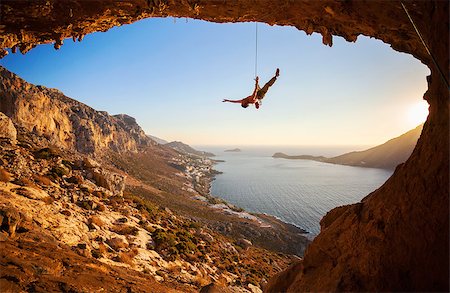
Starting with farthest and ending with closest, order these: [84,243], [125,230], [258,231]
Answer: [258,231] < [125,230] < [84,243]

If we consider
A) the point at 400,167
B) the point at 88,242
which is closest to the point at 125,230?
the point at 88,242

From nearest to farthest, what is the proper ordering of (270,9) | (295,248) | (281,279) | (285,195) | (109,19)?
(270,9), (109,19), (281,279), (295,248), (285,195)

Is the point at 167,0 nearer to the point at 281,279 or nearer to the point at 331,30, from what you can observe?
the point at 331,30

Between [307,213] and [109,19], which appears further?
[307,213]

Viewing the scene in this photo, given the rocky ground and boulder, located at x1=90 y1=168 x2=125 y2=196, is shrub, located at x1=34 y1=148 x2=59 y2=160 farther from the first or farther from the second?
boulder, located at x1=90 y1=168 x2=125 y2=196

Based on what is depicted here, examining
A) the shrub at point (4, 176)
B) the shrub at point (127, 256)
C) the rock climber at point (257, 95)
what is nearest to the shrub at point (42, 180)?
the shrub at point (4, 176)

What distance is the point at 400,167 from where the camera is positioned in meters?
6.25

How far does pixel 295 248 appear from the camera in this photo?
45.7 metres

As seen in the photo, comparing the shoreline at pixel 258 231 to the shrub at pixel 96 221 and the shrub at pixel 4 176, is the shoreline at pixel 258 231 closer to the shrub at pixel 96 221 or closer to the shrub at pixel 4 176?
the shrub at pixel 96 221

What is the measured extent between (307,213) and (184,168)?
77.3 meters

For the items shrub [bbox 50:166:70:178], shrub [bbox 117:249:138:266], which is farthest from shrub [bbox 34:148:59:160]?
shrub [bbox 117:249:138:266]

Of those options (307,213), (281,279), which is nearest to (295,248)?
(307,213)

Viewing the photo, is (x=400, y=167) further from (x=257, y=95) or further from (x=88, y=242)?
(x=88, y=242)

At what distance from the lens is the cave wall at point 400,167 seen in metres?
4.30
